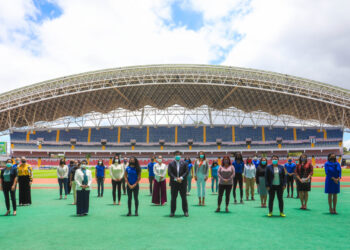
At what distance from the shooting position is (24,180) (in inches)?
470

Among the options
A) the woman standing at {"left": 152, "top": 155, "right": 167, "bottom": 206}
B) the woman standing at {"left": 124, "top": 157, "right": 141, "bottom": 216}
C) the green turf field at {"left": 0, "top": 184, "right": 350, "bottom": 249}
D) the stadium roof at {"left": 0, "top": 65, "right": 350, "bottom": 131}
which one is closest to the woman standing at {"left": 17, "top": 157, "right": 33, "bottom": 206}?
the green turf field at {"left": 0, "top": 184, "right": 350, "bottom": 249}

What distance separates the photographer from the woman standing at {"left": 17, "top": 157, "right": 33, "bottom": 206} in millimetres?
11750

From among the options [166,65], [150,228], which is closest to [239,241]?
[150,228]

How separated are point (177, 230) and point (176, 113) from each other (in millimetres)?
61527

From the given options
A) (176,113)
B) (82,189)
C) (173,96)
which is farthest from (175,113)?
(82,189)

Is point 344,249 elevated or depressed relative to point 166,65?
depressed

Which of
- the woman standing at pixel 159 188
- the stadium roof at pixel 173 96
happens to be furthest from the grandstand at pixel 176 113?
→ the woman standing at pixel 159 188

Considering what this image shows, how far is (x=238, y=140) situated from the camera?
239 ft

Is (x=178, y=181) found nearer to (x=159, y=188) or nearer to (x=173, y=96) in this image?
(x=159, y=188)

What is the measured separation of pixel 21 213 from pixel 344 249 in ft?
32.0

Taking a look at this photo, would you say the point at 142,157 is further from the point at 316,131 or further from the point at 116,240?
the point at 116,240

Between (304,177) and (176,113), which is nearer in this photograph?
(304,177)

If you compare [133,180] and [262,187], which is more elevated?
[133,180]

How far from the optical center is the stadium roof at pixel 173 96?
159 feet
